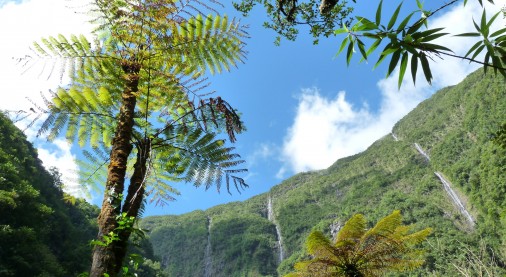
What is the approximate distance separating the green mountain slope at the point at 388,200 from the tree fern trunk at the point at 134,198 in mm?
51991

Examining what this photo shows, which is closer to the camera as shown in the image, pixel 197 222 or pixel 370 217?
pixel 370 217

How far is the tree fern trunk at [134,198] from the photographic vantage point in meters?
1.33

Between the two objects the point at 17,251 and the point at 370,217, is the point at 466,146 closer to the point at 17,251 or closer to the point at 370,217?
the point at 370,217

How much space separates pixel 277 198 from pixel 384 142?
39497 millimetres

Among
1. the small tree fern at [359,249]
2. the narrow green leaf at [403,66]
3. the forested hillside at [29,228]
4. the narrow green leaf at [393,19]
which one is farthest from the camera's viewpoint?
the forested hillside at [29,228]

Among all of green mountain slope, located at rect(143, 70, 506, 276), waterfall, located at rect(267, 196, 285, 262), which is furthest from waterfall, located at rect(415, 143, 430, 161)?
waterfall, located at rect(267, 196, 285, 262)

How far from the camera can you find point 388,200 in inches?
2968

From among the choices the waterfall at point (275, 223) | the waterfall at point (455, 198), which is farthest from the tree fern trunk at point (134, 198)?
the waterfall at point (275, 223)

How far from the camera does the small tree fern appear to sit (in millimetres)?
8125

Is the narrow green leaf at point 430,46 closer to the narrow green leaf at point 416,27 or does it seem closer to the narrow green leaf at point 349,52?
the narrow green leaf at point 416,27

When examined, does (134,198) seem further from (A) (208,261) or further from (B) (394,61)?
(A) (208,261)

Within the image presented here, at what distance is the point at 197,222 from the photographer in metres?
113

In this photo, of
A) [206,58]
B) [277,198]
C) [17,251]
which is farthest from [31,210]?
[277,198]

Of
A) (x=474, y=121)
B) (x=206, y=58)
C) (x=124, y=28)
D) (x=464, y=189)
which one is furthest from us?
(x=474, y=121)
